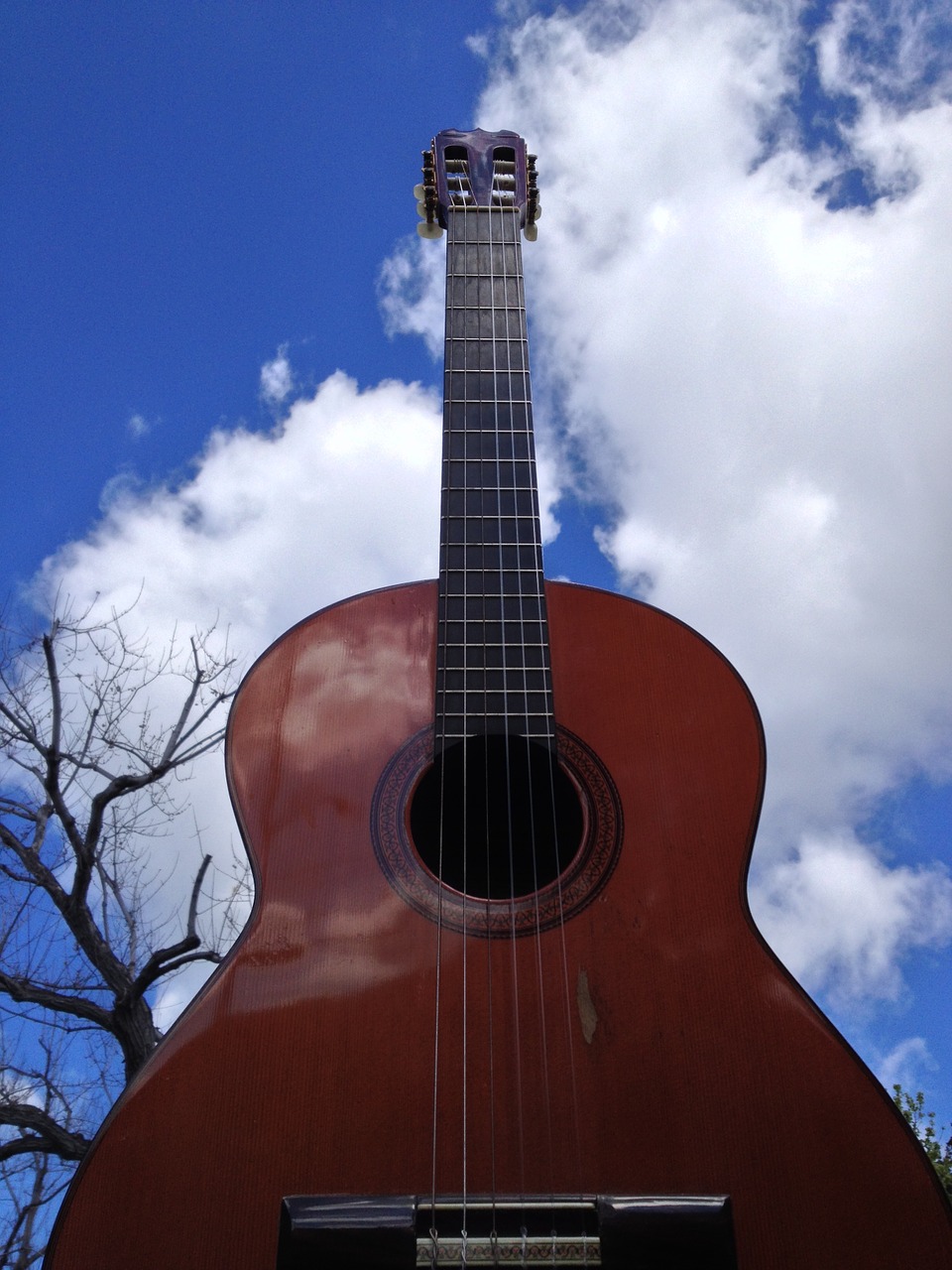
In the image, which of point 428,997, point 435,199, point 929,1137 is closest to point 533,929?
point 428,997

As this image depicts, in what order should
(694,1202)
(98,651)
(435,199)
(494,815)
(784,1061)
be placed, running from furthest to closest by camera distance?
(98,651) → (435,199) → (494,815) → (784,1061) → (694,1202)

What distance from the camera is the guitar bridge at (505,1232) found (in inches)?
63.5

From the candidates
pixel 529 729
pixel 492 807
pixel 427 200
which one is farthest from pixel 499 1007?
pixel 427 200

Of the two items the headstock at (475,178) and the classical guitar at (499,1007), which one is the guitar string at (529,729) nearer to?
the classical guitar at (499,1007)

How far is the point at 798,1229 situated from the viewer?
1.70 m

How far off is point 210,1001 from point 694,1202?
1037mm

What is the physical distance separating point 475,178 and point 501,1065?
3630 mm

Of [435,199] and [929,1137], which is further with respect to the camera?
[929,1137]

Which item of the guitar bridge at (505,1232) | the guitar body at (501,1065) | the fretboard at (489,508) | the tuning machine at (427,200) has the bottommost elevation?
the guitar bridge at (505,1232)

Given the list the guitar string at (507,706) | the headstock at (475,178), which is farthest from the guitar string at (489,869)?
the headstock at (475,178)

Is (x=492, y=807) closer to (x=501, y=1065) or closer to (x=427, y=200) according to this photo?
(x=501, y=1065)

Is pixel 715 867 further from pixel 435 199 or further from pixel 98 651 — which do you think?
pixel 98 651

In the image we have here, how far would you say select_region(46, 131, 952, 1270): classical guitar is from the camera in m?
1.68

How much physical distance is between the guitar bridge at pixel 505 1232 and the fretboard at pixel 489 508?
109cm
